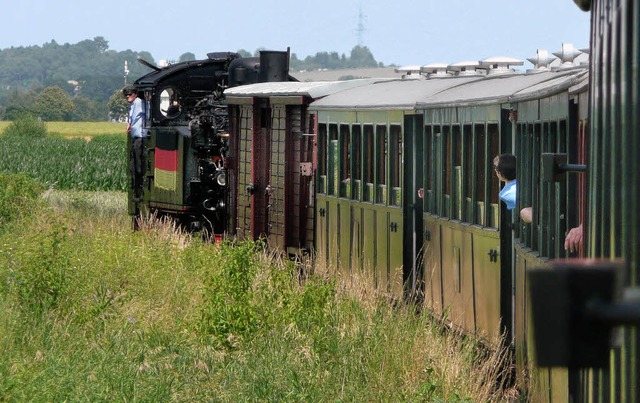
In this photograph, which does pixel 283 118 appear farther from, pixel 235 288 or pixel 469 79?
pixel 235 288

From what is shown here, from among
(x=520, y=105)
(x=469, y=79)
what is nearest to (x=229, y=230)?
(x=469, y=79)

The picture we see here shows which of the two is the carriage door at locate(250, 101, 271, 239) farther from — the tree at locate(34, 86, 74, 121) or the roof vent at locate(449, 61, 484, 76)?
the tree at locate(34, 86, 74, 121)

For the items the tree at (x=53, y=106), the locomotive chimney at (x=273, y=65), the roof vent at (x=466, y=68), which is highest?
the tree at (x=53, y=106)

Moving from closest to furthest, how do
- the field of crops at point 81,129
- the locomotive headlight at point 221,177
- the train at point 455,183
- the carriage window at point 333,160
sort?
the train at point 455,183 < the carriage window at point 333,160 < the locomotive headlight at point 221,177 < the field of crops at point 81,129

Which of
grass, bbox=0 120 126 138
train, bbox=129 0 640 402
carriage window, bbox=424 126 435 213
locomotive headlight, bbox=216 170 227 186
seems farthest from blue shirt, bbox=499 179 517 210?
grass, bbox=0 120 126 138

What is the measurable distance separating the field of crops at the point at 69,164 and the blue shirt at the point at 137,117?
12.0m

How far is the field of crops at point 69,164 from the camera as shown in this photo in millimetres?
47312

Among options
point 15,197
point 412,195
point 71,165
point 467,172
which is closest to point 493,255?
point 467,172

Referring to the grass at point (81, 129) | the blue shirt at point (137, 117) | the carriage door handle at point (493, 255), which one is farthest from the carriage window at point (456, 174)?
the grass at point (81, 129)

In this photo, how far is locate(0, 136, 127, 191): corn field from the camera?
4725 cm

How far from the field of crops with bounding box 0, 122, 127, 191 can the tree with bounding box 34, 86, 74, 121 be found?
254 ft

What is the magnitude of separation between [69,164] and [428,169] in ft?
128

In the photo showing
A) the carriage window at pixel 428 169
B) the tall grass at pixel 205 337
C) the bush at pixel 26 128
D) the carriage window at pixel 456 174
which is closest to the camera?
the tall grass at pixel 205 337

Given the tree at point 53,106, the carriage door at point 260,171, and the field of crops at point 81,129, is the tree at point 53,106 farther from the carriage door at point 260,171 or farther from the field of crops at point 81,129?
the carriage door at point 260,171
